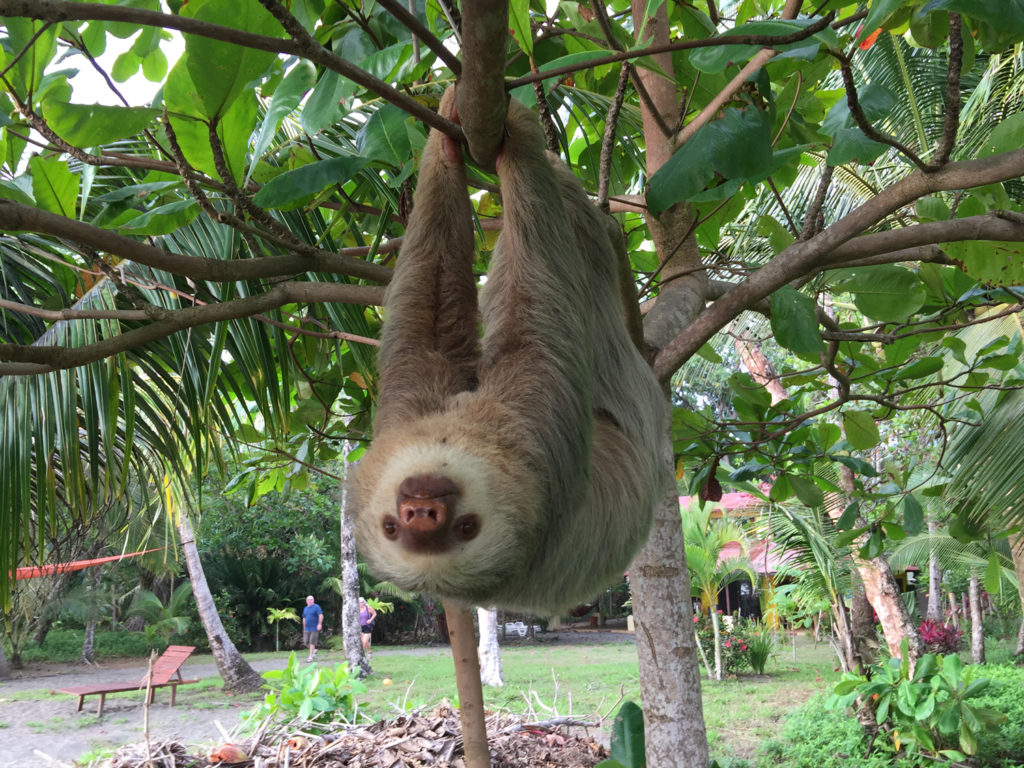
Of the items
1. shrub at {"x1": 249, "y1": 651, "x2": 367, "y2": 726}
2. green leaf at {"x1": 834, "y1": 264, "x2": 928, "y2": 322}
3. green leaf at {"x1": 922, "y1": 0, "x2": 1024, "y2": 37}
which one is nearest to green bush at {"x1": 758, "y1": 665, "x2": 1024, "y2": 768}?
shrub at {"x1": 249, "y1": 651, "x2": 367, "y2": 726}

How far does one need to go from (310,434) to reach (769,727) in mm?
12244

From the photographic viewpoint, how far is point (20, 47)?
6.09 feet

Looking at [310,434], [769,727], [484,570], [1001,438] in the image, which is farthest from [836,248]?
[769,727]

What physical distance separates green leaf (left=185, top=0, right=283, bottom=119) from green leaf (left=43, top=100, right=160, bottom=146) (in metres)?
0.17

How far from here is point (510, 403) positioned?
7.55 ft

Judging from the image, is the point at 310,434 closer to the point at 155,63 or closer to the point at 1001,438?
the point at 155,63

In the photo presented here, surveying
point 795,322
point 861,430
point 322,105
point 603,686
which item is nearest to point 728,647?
point 603,686

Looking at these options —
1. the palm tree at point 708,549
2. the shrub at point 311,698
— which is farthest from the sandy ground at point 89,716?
the palm tree at point 708,549

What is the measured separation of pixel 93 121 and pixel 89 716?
1873 centimetres

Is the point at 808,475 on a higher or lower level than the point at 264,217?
lower

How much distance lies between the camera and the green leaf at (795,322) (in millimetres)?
2723

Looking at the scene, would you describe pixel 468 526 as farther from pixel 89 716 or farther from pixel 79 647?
pixel 79 647

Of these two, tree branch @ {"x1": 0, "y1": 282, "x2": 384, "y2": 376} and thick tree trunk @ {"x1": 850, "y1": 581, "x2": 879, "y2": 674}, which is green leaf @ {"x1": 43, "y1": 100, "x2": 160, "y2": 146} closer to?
tree branch @ {"x1": 0, "y1": 282, "x2": 384, "y2": 376}

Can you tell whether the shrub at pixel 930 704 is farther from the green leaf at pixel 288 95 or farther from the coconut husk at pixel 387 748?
the green leaf at pixel 288 95
